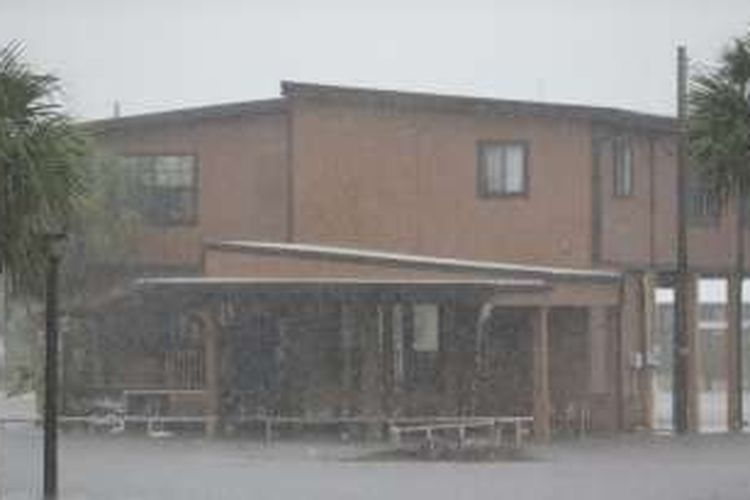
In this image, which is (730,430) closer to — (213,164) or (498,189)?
(498,189)

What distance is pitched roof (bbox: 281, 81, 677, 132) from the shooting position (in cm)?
3769

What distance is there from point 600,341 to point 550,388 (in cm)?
199

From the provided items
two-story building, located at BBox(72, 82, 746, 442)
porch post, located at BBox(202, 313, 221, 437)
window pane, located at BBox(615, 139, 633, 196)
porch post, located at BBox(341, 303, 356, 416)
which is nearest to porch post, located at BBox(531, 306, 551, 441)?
two-story building, located at BBox(72, 82, 746, 442)

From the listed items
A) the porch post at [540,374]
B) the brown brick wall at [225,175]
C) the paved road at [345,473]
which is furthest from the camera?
the brown brick wall at [225,175]

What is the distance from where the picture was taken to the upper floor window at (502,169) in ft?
125

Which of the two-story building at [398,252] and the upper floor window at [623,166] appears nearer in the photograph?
the two-story building at [398,252]

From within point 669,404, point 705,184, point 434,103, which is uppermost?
point 434,103

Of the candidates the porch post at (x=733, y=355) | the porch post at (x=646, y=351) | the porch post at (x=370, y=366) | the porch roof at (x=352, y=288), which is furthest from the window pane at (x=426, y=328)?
the porch post at (x=733, y=355)

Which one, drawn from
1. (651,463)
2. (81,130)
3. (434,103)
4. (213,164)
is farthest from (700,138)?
(213,164)

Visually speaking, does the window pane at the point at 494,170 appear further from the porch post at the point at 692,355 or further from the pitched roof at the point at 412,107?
the porch post at the point at 692,355

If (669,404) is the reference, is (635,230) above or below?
above

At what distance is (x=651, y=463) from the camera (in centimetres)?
2900

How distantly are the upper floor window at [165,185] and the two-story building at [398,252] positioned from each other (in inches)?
1.8

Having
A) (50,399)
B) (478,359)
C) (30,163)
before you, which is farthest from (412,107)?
(30,163)
